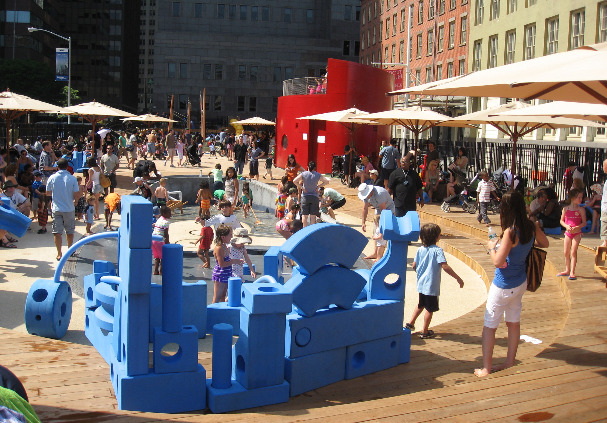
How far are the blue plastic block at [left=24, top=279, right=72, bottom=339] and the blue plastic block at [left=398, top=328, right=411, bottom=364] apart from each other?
12.8 feet

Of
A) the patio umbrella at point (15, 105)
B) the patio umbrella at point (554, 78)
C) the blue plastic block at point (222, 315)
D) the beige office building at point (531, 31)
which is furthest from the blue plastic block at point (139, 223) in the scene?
the beige office building at point (531, 31)

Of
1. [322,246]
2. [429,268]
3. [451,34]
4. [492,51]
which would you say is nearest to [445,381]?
[429,268]

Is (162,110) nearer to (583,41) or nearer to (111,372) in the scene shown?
(583,41)

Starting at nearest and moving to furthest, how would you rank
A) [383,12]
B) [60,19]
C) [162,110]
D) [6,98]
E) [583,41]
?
1. [6,98]
2. [583,41]
3. [383,12]
4. [162,110]
5. [60,19]

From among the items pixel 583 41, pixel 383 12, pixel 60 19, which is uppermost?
pixel 60 19

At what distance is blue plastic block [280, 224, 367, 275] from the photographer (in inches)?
223

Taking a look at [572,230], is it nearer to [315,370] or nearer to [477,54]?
[315,370]

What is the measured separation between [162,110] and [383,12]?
34815 millimetres

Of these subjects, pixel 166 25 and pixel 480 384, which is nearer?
pixel 480 384

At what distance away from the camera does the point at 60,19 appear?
4653 inches

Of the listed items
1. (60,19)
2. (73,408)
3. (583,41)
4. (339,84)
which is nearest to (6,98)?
(339,84)

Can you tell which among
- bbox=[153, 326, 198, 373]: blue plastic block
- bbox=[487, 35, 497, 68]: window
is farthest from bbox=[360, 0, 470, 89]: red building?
bbox=[153, 326, 198, 373]: blue plastic block

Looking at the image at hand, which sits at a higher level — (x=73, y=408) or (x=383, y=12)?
(x=383, y=12)

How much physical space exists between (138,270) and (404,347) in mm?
2832
